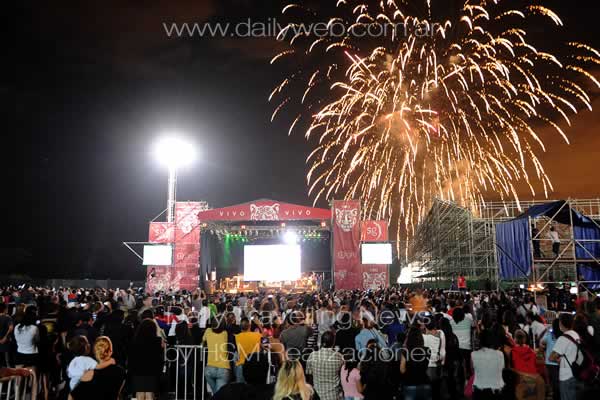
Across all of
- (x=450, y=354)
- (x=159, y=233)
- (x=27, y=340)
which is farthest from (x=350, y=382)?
(x=159, y=233)

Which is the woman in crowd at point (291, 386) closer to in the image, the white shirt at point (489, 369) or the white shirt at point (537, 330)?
the white shirt at point (489, 369)

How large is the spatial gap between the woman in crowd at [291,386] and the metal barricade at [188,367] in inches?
174

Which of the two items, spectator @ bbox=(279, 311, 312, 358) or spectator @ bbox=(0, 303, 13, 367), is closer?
spectator @ bbox=(279, 311, 312, 358)

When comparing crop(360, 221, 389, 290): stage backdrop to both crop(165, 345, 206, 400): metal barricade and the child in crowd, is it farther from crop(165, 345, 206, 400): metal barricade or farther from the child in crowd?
the child in crowd

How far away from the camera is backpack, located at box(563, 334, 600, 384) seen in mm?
6059

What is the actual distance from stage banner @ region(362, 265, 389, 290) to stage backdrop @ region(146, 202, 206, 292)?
9036mm

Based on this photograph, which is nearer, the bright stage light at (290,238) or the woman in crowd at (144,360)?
the woman in crowd at (144,360)

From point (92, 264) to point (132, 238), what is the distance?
157 inches

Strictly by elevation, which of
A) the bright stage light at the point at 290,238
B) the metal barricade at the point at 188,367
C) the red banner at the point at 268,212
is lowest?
the metal barricade at the point at 188,367

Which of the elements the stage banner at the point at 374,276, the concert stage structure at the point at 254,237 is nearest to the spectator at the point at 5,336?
the concert stage structure at the point at 254,237

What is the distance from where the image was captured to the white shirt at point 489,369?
6.05 metres

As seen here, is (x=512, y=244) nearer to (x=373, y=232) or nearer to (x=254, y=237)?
(x=373, y=232)

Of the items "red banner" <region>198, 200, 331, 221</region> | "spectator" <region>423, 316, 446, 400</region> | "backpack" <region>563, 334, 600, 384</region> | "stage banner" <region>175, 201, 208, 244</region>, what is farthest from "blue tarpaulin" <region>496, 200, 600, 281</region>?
"stage banner" <region>175, 201, 208, 244</region>

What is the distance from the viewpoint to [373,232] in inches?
1102
